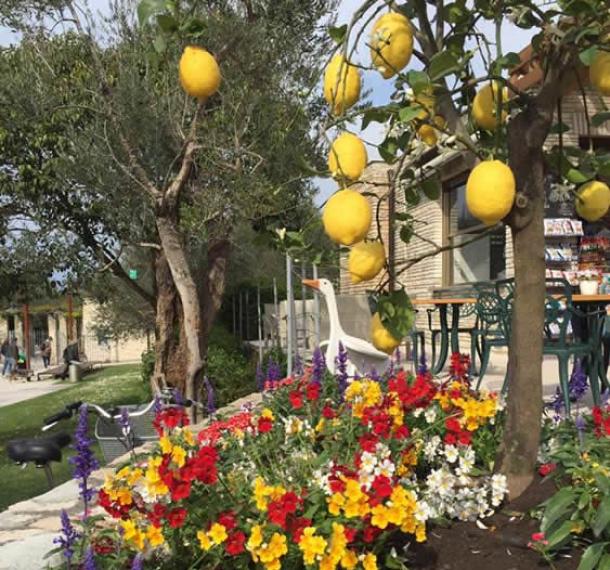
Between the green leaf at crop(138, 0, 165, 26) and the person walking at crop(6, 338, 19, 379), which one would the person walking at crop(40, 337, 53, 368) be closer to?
the person walking at crop(6, 338, 19, 379)

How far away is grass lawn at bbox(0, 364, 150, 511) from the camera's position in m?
7.02

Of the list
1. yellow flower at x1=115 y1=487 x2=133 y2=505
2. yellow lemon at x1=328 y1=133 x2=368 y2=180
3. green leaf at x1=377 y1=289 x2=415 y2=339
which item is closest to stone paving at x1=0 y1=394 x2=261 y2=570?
yellow flower at x1=115 y1=487 x2=133 y2=505

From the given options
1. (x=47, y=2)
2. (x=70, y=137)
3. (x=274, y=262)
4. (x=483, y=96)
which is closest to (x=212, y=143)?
(x=70, y=137)

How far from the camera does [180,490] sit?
5.68 ft

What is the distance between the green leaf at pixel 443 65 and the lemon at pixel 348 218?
12.5 inches

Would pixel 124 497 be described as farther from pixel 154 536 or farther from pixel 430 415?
pixel 430 415

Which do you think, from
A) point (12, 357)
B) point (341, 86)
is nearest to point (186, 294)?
point (341, 86)

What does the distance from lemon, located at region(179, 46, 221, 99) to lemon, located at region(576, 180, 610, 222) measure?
1027mm

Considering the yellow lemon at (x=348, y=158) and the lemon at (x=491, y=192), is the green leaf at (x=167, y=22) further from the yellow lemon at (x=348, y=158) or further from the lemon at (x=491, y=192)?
the lemon at (x=491, y=192)

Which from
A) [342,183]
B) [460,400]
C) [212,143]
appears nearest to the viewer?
[342,183]

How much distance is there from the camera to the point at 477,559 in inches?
76.3

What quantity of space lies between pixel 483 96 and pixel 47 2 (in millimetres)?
7502

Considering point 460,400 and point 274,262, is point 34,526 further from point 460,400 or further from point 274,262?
point 274,262

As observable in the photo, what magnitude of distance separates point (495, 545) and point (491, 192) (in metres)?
1.12
